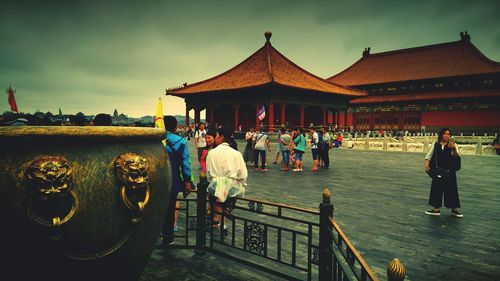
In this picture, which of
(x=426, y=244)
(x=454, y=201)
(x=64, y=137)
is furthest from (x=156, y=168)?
(x=454, y=201)

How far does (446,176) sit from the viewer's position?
508cm

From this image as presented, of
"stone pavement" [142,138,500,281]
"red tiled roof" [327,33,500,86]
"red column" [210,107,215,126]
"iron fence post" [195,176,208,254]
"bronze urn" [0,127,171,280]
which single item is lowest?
"stone pavement" [142,138,500,281]

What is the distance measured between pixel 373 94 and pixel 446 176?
3247cm

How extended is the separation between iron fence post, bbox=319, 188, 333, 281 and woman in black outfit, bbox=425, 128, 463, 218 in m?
3.44

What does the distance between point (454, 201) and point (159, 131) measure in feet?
16.0

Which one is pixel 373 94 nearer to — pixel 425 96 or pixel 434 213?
pixel 425 96

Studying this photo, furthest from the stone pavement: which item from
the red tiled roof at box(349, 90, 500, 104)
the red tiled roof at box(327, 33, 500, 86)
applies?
the red tiled roof at box(327, 33, 500, 86)

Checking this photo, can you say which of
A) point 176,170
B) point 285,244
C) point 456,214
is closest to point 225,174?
point 176,170

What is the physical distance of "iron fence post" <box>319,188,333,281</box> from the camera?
2439 millimetres

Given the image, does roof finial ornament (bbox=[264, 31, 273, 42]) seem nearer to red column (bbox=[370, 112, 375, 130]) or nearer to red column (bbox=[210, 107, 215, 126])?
red column (bbox=[210, 107, 215, 126])

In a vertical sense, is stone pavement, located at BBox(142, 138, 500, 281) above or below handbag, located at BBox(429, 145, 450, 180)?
below

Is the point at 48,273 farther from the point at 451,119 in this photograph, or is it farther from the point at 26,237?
the point at 451,119

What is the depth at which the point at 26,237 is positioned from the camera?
1523 millimetres

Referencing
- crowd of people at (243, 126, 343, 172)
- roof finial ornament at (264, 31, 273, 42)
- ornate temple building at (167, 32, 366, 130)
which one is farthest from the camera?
roof finial ornament at (264, 31, 273, 42)
